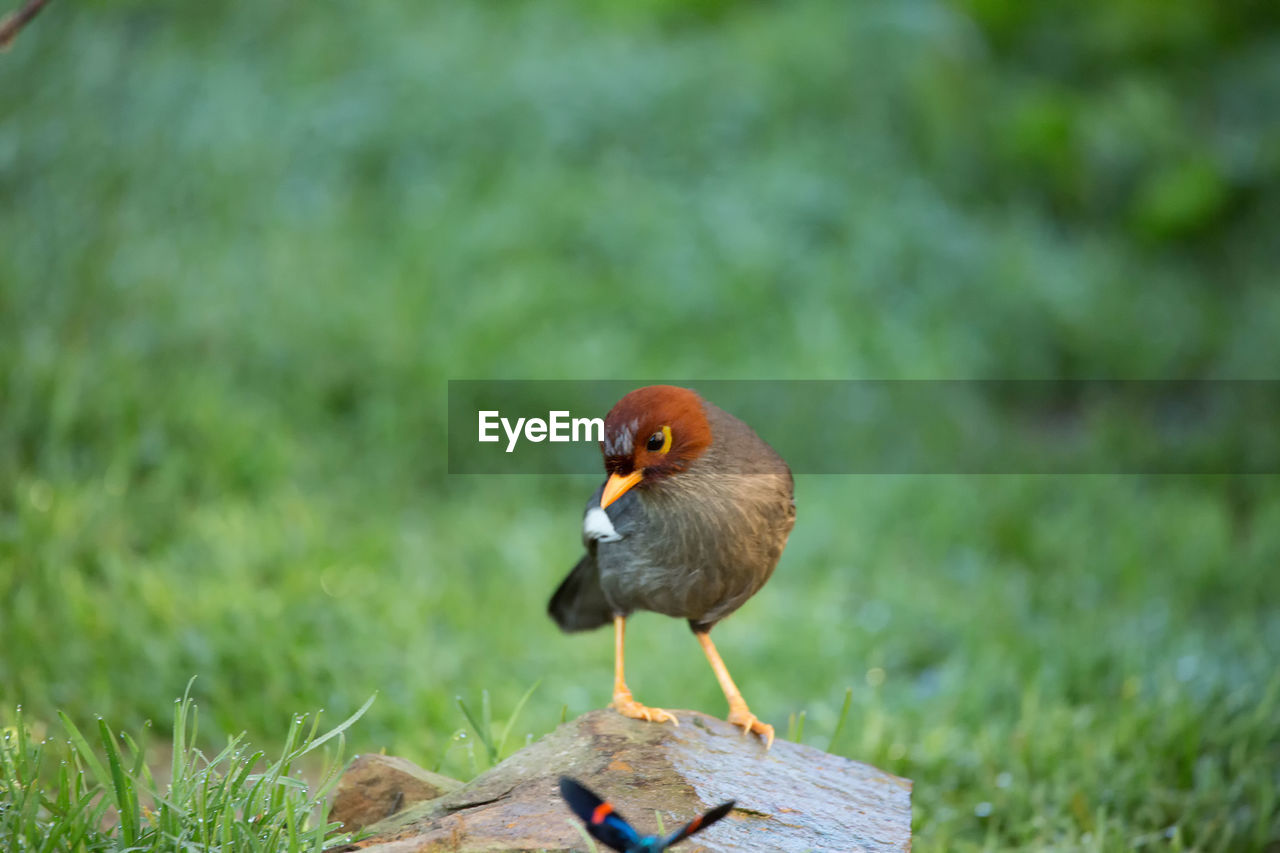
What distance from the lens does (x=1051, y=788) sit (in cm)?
384

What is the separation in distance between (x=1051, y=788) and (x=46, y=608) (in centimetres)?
357

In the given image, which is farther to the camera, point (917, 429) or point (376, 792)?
point (917, 429)

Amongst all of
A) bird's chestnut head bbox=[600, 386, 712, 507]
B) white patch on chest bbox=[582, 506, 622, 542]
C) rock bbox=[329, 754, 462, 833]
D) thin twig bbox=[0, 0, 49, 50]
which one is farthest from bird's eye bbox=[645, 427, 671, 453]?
thin twig bbox=[0, 0, 49, 50]

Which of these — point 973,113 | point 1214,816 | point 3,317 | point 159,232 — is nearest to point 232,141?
point 159,232

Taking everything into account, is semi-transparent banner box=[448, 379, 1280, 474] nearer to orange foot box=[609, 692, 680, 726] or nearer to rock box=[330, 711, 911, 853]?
orange foot box=[609, 692, 680, 726]

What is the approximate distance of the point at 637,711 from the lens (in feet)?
9.12

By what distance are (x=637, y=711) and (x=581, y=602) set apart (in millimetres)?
450

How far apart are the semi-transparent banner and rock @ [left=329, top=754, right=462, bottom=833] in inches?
140

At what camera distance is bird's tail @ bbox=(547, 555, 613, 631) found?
307 cm

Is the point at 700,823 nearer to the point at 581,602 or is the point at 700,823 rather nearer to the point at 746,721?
the point at 746,721

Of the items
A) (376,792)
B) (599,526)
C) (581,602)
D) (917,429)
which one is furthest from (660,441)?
(917,429)

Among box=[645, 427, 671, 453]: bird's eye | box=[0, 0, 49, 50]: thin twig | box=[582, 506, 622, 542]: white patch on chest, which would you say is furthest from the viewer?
box=[582, 506, 622, 542]: white patch on chest

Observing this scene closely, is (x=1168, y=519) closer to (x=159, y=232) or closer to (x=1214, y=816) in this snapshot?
(x=1214, y=816)

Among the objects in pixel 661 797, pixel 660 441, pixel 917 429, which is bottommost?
pixel 661 797
